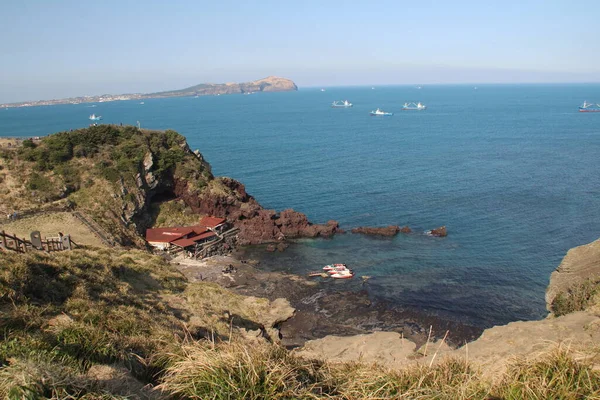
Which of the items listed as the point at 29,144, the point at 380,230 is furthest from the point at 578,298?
the point at 29,144

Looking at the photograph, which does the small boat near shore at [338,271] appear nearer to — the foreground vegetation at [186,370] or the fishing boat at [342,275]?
the fishing boat at [342,275]

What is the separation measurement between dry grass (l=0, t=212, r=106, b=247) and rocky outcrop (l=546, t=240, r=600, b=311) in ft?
106

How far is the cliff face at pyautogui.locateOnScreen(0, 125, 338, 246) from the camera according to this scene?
47281 mm

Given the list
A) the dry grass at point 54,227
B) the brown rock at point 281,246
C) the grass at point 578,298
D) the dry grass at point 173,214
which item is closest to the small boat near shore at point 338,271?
the brown rock at point 281,246

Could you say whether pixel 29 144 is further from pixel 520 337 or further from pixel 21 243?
pixel 520 337

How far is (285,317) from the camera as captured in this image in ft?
106

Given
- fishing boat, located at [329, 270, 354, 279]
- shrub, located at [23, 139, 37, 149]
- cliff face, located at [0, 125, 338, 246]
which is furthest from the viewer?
shrub, located at [23, 139, 37, 149]

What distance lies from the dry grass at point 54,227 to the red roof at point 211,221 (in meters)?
15.4

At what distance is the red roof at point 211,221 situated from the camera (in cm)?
5249

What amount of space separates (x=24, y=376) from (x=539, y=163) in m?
92.0

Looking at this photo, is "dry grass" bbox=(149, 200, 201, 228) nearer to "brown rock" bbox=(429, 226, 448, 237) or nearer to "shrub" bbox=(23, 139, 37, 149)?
"shrub" bbox=(23, 139, 37, 149)

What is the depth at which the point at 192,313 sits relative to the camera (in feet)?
73.7

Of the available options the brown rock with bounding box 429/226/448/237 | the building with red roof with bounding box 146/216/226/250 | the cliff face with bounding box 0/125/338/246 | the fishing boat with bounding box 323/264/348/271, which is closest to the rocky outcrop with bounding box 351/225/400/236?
the cliff face with bounding box 0/125/338/246

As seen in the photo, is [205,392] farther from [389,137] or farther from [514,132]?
[514,132]
